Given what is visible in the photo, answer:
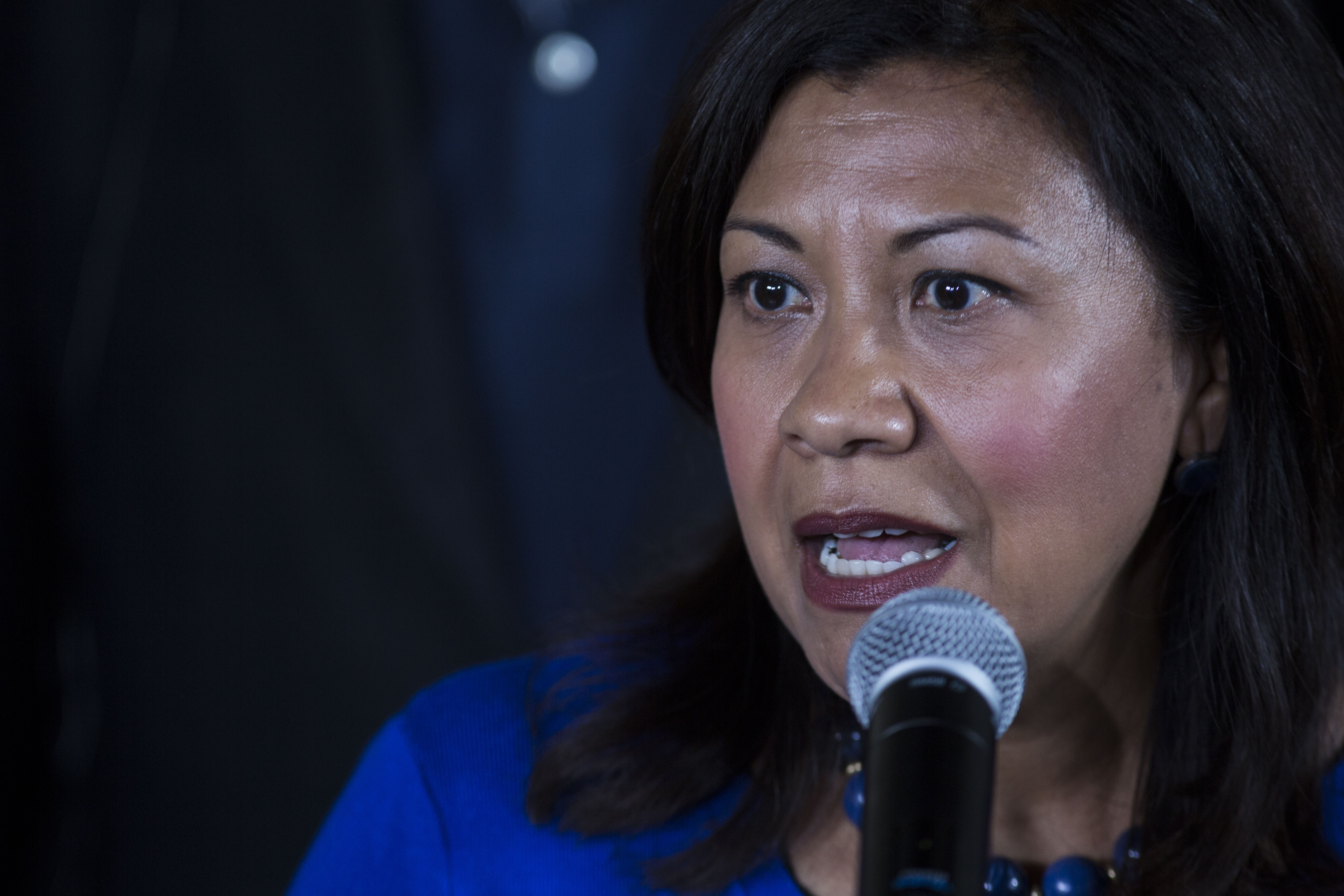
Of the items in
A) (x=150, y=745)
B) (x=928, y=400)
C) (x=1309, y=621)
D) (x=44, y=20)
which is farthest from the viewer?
(x=150, y=745)

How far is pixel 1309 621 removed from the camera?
4.94 feet

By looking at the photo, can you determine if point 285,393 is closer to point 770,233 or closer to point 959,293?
point 770,233

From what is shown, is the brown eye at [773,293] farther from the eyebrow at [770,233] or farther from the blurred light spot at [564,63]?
the blurred light spot at [564,63]

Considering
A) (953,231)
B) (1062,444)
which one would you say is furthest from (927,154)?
(1062,444)

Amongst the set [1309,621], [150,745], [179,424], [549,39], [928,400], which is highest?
[549,39]

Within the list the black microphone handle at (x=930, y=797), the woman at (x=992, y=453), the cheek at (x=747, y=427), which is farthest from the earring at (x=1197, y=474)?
the black microphone handle at (x=930, y=797)

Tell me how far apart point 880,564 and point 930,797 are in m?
0.57

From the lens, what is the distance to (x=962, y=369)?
1269 mm

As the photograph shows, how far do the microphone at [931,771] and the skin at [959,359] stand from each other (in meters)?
0.45

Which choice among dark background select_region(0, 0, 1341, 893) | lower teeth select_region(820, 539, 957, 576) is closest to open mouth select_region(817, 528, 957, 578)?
lower teeth select_region(820, 539, 957, 576)

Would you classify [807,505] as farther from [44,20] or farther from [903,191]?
[44,20]

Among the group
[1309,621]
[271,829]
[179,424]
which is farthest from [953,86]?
[271,829]

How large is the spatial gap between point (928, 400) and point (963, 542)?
14cm

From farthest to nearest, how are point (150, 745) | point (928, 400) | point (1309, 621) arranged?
point (150, 745) < point (1309, 621) < point (928, 400)
